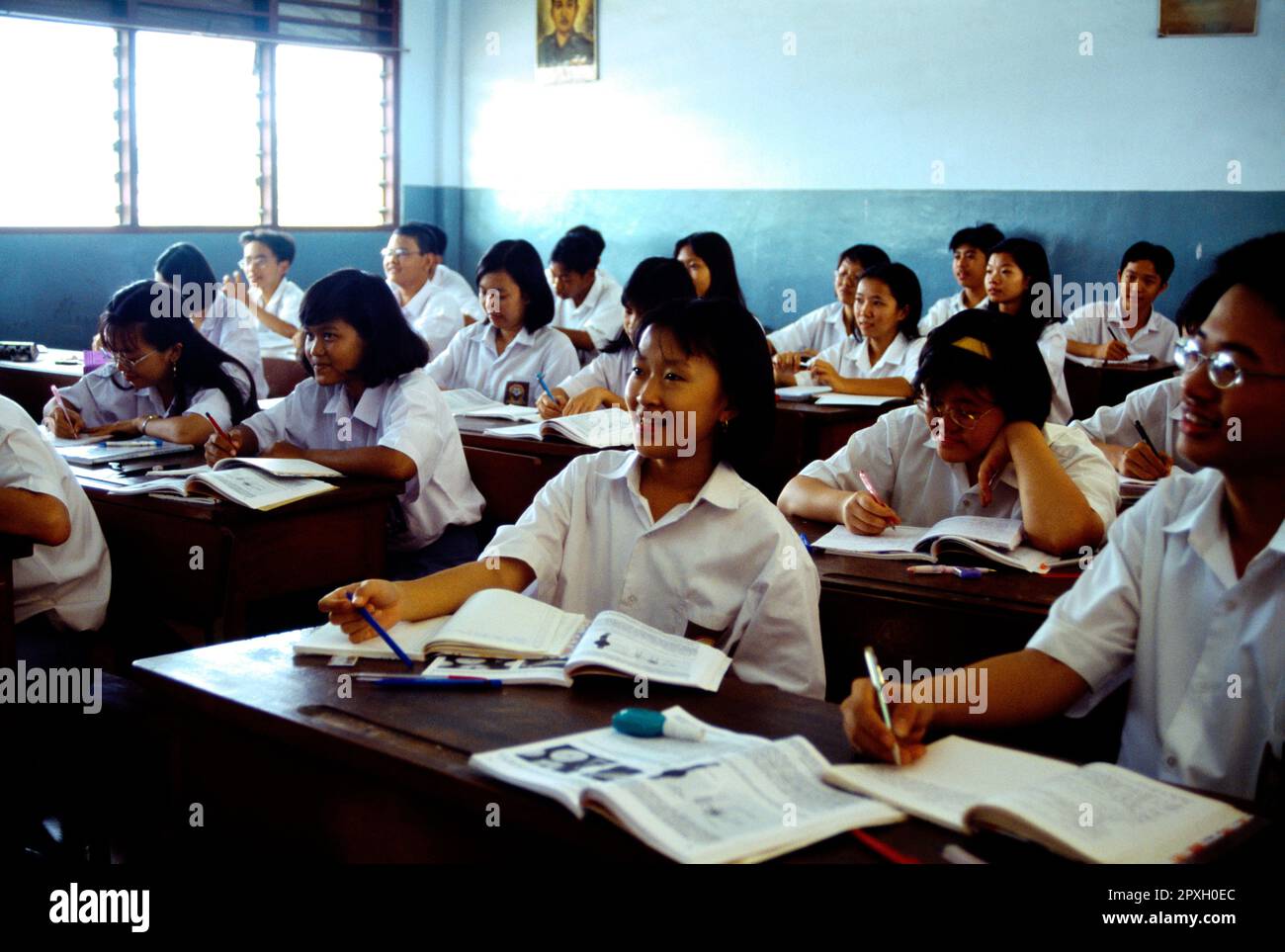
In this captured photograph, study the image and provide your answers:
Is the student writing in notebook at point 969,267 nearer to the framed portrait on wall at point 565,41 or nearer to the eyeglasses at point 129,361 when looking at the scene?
the framed portrait on wall at point 565,41

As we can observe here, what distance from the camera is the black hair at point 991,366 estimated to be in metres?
2.25

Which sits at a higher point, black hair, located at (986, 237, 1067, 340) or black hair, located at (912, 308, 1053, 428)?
black hair, located at (986, 237, 1067, 340)

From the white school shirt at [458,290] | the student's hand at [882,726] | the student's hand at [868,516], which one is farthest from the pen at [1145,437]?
the white school shirt at [458,290]

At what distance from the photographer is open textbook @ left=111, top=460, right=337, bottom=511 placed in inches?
102

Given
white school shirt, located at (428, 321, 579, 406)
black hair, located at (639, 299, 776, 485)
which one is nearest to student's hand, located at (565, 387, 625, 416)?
white school shirt, located at (428, 321, 579, 406)

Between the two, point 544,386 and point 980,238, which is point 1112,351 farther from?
point 544,386

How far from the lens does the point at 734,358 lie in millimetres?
1993

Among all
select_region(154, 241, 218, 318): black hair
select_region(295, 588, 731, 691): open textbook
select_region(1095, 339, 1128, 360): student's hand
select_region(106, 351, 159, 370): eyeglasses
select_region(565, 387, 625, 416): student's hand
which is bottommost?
select_region(295, 588, 731, 691): open textbook

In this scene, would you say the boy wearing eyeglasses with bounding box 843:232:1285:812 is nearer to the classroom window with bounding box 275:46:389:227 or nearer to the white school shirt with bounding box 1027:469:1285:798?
the white school shirt with bounding box 1027:469:1285:798

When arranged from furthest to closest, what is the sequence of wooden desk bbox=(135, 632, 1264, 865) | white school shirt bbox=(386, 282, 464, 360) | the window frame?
the window frame < white school shirt bbox=(386, 282, 464, 360) < wooden desk bbox=(135, 632, 1264, 865)

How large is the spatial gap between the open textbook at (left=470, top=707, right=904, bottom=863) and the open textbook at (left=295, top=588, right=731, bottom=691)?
146 mm

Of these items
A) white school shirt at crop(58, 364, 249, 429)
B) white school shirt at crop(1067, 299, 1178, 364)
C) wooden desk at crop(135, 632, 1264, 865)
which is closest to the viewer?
wooden desk at crop(135, 632, 1264, 865)
